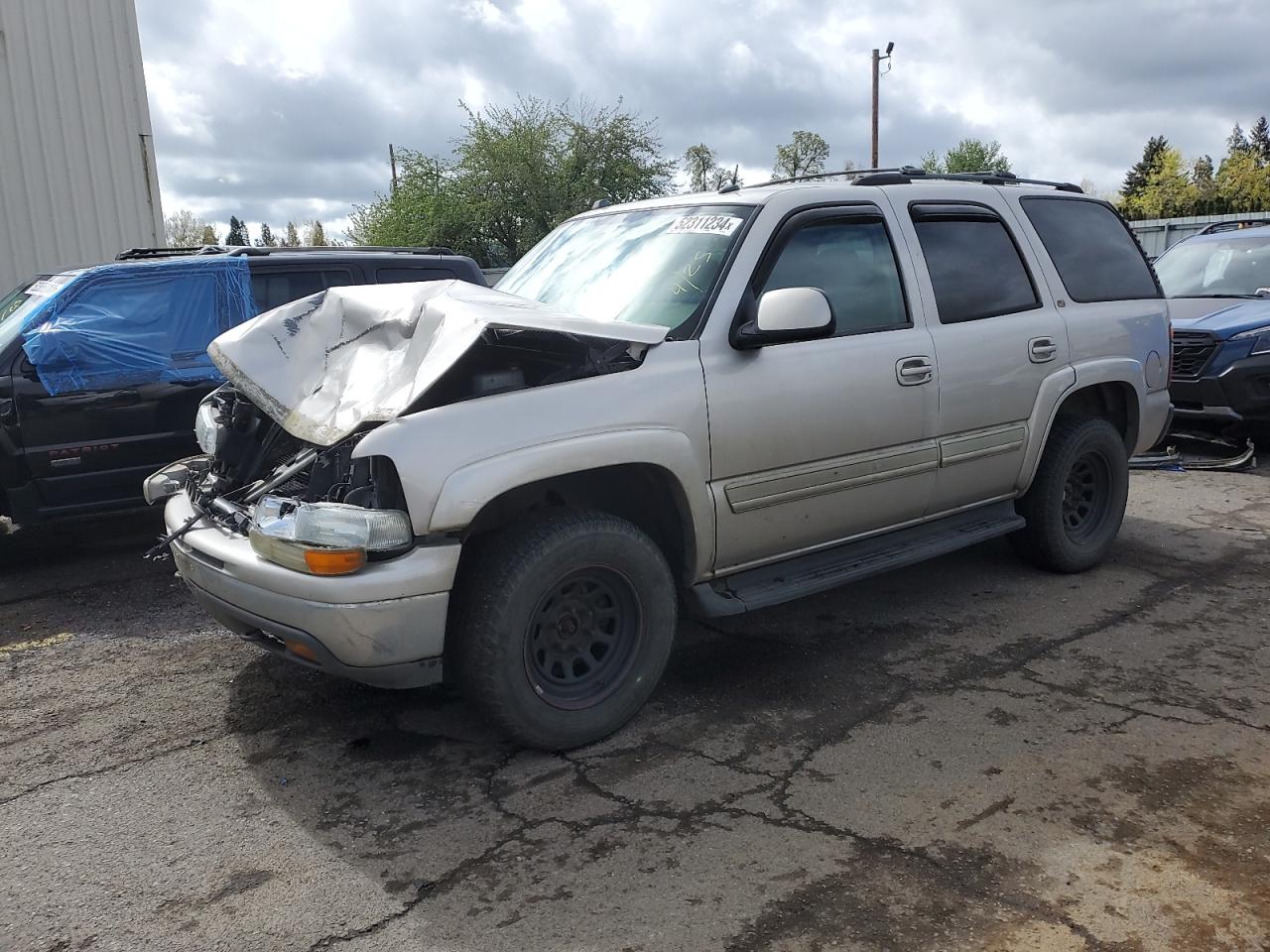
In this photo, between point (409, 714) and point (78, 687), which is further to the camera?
point (78, 687)

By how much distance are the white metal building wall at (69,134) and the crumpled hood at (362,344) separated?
330 inches

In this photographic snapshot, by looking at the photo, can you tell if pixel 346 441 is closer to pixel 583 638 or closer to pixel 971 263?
pixel 583 638

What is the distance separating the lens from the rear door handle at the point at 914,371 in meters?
4.26

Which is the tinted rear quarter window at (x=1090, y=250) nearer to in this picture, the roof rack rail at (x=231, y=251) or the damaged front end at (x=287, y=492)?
the damaged front end at (x=287, y=492)

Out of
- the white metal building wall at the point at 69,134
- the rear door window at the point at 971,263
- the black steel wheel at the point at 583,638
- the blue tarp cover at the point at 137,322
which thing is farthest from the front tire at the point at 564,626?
the white metal building wall at the point at 69,134

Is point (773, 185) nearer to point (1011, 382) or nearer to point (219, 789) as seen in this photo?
point (1011, 382)

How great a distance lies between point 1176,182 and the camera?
157 feet

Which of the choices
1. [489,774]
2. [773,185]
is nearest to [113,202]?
[773,185]

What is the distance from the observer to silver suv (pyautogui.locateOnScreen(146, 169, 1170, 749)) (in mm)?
3180

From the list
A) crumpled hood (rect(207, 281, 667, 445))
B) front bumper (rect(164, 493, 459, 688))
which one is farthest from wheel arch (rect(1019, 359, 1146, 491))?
front bumper (rect(164, 493, 459, 688))

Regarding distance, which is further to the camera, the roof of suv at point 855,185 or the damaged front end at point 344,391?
the roof of suv at point 855,185

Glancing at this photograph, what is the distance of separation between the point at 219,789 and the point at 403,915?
3.40 ft

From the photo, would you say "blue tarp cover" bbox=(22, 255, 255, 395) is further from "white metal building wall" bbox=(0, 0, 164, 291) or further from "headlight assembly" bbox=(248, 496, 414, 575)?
"white metal building wall" bbox=(0, 0, 164, 291)

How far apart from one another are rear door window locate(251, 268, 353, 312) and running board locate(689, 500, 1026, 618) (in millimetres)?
4013
